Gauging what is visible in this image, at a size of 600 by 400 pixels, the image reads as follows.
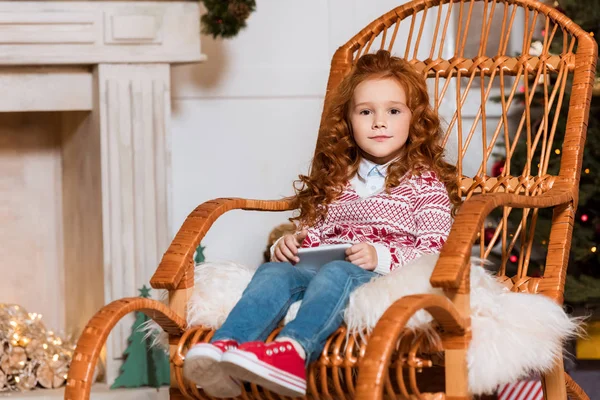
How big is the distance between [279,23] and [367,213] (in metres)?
1.36

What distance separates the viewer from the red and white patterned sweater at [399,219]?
175cm

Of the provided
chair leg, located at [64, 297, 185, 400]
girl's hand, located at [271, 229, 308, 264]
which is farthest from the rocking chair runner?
girl's hand, located at [271, 229, 308, 264]

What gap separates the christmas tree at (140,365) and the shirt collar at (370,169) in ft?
2.91

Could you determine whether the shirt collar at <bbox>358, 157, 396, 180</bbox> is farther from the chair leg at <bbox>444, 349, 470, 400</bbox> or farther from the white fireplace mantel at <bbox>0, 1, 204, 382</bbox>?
the white fireplace mantel at <bbox>0, 1, 204, 382</bbox>

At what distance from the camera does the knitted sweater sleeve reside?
1705mm

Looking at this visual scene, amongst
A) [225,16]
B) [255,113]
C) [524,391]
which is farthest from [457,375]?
[255,113]

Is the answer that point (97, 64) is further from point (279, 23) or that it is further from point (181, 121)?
point (279, 23)

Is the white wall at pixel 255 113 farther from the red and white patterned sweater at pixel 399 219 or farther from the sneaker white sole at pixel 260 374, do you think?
the sneaker white sole at pixel 260 374

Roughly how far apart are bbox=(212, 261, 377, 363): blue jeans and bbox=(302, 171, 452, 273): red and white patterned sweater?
0.48 feet

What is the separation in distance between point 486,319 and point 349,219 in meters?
0.44

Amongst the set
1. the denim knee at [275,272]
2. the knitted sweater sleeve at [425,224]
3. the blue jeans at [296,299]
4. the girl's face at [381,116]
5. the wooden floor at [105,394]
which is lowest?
the wooden floor at [105,394]

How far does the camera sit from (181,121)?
2.99 meters

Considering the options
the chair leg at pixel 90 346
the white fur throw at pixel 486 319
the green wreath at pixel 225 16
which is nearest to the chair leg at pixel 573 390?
the white fur throw at pixel 486 319

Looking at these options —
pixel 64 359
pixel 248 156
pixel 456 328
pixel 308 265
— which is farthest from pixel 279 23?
pixel 456 328
